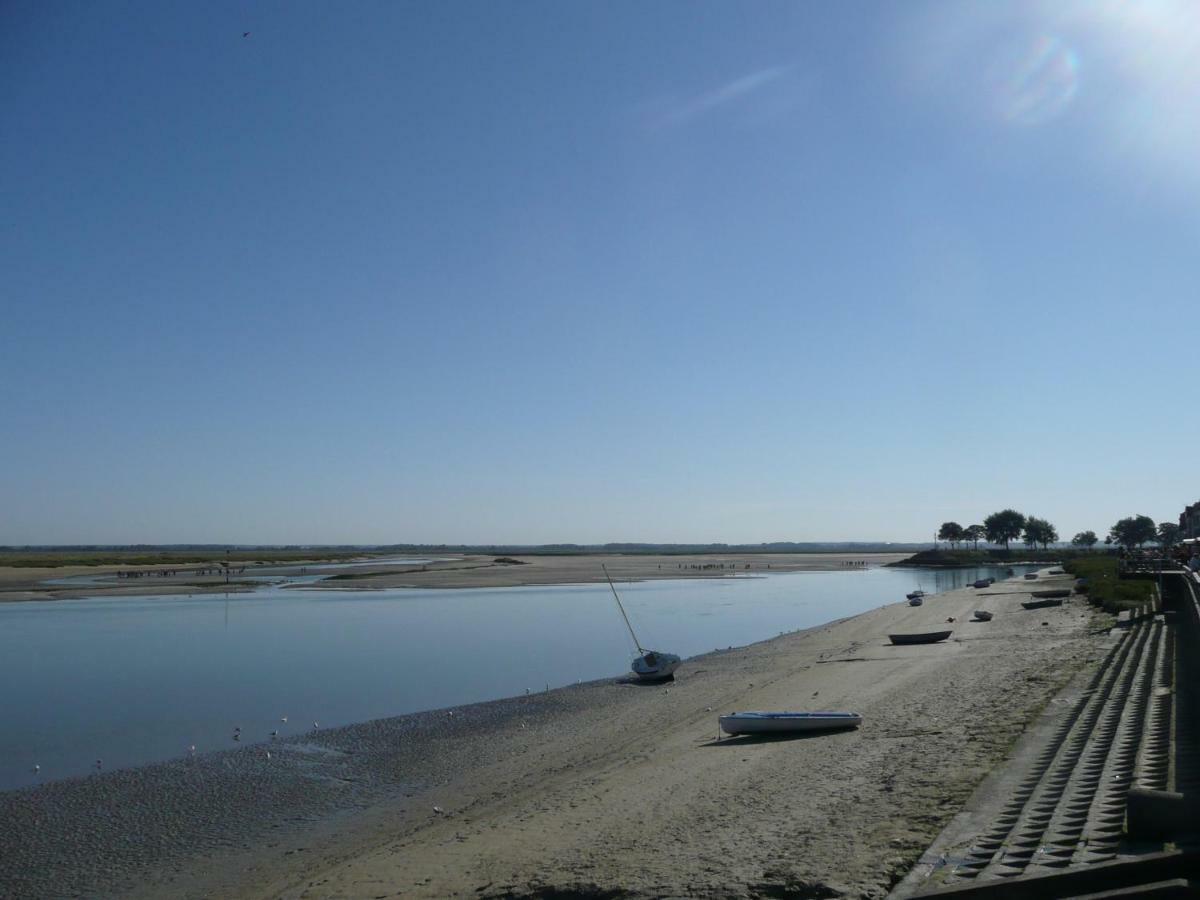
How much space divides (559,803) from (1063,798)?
816cm

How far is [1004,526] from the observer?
167 meters

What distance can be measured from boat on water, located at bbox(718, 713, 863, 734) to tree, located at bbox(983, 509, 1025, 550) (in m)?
163

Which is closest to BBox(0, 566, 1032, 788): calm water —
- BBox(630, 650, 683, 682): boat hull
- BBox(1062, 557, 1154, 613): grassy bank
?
BBox(630, 650, 683, 682): boat hull

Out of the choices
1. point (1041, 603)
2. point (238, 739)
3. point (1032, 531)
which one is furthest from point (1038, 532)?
point (238, 739)

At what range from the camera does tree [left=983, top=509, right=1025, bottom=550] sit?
16662 cm

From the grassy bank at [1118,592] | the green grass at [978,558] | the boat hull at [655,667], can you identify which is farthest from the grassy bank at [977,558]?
the boat hull at [655,667]

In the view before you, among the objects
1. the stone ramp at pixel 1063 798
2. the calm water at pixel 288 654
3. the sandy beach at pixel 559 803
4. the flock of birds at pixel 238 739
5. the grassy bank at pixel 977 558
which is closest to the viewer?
the stone ramp at pixel 1063 798

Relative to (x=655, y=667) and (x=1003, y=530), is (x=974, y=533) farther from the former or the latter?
(x=655, y=667)

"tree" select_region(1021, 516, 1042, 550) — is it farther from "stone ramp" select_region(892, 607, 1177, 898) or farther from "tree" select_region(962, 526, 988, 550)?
"stone ramp" select_region(892, 607, 1177, 898)

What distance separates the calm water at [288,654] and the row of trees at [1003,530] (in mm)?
105931

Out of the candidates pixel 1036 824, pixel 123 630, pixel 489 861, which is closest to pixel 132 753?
pixel 489 861

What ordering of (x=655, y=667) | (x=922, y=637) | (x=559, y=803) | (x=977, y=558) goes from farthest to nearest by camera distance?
(x=977, y=558) < (x=922, y=637) < (x=655, y=667) < (x=559, y=803)

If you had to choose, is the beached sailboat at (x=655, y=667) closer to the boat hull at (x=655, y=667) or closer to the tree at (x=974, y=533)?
the boat hull at (x=655, y=667)

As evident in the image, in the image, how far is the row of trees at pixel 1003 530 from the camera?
6570 inches
